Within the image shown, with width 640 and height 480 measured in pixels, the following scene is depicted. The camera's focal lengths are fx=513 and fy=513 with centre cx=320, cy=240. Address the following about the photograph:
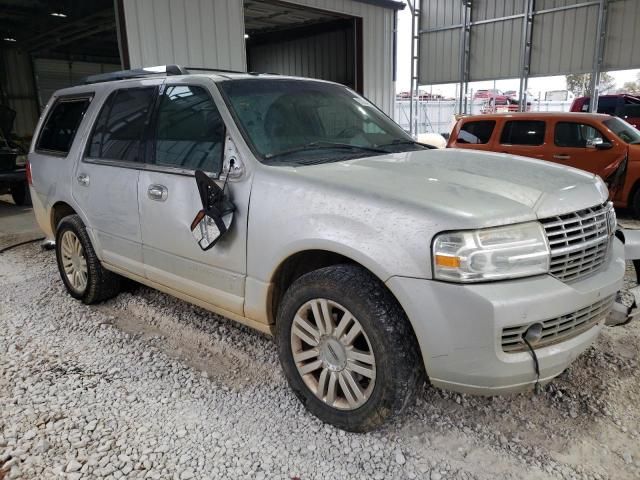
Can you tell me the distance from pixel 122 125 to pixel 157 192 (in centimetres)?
83

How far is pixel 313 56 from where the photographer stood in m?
16.1

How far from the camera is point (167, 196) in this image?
3.21 metres

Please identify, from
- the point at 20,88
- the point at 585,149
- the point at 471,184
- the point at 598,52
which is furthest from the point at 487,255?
the point at 20,88

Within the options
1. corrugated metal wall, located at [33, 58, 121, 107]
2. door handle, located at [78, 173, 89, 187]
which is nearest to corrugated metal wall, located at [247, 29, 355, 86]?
corrugated metal wall, located at [33, 58, 121, 107]

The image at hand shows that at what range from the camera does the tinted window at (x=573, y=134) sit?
7.93 meters

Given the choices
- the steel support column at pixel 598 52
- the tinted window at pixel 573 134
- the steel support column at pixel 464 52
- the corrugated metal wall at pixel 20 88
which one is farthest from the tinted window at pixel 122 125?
the corrugated metal wall at pixel 20 88

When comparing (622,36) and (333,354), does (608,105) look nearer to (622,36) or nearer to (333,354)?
(622,36)

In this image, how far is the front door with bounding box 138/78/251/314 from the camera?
9.57 ft

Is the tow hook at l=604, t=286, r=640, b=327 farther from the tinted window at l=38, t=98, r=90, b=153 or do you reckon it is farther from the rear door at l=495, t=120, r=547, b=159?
the rear door at l=495, t=120, r=547, b=159

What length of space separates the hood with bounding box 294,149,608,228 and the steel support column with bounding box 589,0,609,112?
13026 millimetres

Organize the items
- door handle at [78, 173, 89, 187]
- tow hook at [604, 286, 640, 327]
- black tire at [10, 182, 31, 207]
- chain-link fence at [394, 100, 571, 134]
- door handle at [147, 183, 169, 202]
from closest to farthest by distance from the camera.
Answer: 1. tow hook at [604, 286, 640, 327]
2. door handle at [147, 183, 169, 202]
3. door handle at [78, 173, 89, 187]
4. black tire at [10, 182, 31, 207]
5. chain-link fence at [394, 100, 571, 134]

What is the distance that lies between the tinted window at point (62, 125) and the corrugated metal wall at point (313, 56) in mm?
10578

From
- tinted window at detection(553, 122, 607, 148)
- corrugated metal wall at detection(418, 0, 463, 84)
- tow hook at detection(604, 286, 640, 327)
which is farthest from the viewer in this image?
corrugated metal wall at detection(418, 0, 463, 84)

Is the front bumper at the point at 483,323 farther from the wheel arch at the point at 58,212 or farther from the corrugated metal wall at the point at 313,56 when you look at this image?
the corrugated metal wall at the point at 313,56
